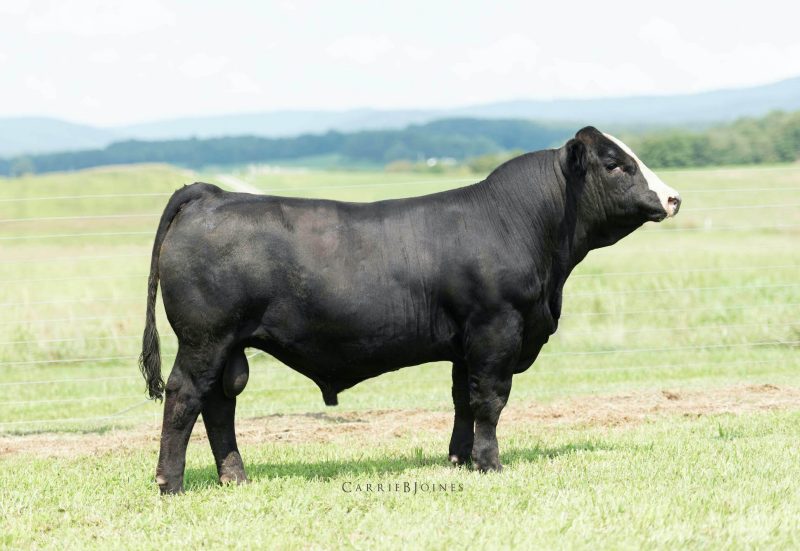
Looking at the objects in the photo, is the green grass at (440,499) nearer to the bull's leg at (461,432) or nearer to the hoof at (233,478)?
the hoof at (233,478)

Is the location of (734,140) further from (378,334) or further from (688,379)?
(378,334)

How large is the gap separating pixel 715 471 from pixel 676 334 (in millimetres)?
10739

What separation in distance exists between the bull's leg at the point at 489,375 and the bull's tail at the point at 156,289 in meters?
2.16

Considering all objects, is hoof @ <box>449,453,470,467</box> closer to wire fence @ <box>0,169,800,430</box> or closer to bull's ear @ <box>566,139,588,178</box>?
bull's ear @ <box>566,139,588,178</box>

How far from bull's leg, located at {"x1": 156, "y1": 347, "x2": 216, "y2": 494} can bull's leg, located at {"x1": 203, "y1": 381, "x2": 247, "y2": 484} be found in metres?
0.36

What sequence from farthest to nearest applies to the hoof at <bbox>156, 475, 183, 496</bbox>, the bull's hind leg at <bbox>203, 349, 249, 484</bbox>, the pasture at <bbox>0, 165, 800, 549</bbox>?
the bull's hind leg at <bbox>203, 349, 249, 484</bbox> < the hoof at <bbox>156, 475, 183, 496</bbox> < the pasture at <bbox>0, 165, 800, 549</bbox>

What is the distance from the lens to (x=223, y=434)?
750cm

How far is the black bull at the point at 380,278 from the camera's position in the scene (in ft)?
23.0

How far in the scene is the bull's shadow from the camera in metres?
7.68

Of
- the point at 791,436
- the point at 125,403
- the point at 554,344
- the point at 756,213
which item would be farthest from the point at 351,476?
the point at 756,213

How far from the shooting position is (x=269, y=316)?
23.1ft

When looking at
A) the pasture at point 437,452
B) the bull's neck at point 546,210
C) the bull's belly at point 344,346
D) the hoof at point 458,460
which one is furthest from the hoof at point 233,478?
the bull's neck at point 546,210

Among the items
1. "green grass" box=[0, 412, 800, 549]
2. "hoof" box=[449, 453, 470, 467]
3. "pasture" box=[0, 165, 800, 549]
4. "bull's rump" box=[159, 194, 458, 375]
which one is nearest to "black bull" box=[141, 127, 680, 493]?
"bull's rump" box=[159, 194, 458, 375]

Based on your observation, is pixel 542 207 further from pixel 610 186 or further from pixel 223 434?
pixel 223 434
